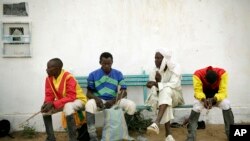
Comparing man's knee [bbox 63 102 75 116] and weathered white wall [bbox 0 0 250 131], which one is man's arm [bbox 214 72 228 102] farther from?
man's knee [bbox 63 102 75 116]

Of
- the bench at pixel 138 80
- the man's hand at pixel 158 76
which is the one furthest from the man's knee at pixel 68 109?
the man's hand at pixel 158 76

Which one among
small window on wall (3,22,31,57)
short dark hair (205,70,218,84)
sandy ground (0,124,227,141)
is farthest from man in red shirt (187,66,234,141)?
small window on wall (3,22,31,57)

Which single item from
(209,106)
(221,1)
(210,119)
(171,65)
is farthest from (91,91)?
(221,1)

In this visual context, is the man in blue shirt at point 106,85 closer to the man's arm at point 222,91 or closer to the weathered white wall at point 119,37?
the weathered white wall at point 119,37

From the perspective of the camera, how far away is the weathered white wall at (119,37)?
696cm

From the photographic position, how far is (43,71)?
23.0ft

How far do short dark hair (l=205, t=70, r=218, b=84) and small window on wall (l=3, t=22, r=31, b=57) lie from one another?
3459 millimetres

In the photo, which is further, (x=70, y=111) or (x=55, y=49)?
(x=55, y=49)

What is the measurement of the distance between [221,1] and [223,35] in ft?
2.22

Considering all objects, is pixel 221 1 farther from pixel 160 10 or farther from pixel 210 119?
pixel 210 119

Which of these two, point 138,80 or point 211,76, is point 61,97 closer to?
point 138,80

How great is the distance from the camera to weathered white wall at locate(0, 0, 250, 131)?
696 cm

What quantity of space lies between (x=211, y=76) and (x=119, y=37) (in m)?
2.18

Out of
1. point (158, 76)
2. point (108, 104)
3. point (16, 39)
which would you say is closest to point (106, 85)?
point (108, 104)
